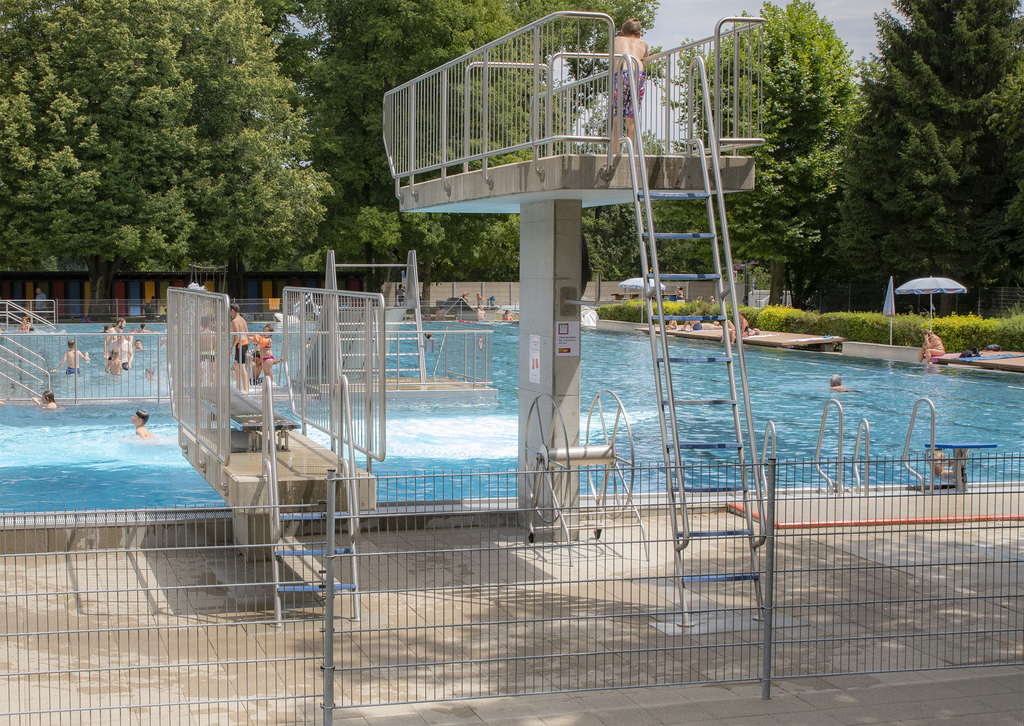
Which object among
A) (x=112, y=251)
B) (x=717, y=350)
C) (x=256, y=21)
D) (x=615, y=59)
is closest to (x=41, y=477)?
(x=615, y=59)

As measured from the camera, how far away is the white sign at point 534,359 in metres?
10.7

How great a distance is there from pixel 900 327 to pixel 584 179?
97.6ft

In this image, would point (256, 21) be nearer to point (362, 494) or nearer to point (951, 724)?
point (362, 494)

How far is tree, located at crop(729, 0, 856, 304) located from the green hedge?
6.60m

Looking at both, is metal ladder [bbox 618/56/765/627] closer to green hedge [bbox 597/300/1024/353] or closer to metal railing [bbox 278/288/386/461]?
metal railing [bbox 278/288/386/461]

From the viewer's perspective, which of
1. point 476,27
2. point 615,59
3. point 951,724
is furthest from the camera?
point 476,27

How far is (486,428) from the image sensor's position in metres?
21.1

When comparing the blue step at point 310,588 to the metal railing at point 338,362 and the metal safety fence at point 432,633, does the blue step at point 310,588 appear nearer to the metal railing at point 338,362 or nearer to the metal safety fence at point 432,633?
the metal safety fence at point 432,633

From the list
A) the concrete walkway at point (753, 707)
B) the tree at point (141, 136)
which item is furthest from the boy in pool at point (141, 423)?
the tree at point (141, 136)

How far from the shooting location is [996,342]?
33.7 m

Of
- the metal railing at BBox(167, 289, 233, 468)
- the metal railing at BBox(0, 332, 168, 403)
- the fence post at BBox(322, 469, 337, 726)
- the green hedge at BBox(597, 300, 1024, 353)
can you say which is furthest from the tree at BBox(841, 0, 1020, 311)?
the fence post at BBox(322, 469, 337, 726)

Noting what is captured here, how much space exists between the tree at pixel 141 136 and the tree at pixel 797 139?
74.8 ft

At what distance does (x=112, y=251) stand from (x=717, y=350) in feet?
99.2

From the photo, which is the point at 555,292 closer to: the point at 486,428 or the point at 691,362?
the point at 691,362
